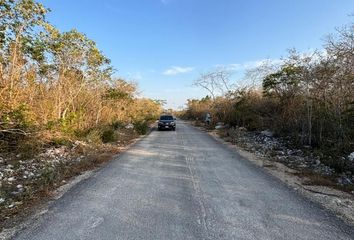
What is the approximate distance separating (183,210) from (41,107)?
35.6 ft

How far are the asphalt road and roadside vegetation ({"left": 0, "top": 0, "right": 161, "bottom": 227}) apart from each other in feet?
4.60

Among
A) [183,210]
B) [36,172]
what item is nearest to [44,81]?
[36,172]

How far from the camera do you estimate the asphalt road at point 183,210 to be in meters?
4.72

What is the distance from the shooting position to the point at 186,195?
6.86m

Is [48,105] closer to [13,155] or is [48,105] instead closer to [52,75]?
[52,75]

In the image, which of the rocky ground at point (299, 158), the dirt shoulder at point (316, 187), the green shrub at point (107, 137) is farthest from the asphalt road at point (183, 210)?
the green shrub at point (107, 137)

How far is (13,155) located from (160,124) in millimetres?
21503

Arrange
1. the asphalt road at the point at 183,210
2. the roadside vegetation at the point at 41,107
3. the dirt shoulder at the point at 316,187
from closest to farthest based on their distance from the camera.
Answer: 1. the asphalt road at the point at 183,210
2. the dirt shoulder at the point at 316,187
3. the roadside vegetation at the point at 41,107

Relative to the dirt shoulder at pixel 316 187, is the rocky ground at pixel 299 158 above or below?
above

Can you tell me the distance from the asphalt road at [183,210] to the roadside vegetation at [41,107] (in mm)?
1402

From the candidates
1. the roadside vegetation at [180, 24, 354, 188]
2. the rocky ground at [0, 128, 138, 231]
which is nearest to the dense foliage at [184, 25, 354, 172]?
the roadside vegetation at [180, 24, 354, 188]

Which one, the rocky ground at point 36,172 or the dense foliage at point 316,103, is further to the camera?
the dense foliage at point 316,103

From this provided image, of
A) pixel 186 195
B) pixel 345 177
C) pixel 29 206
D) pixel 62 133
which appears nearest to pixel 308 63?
pixel 345 177

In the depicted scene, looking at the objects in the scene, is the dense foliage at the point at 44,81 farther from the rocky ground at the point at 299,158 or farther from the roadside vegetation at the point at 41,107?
the rocky ground at the point at 299,158
